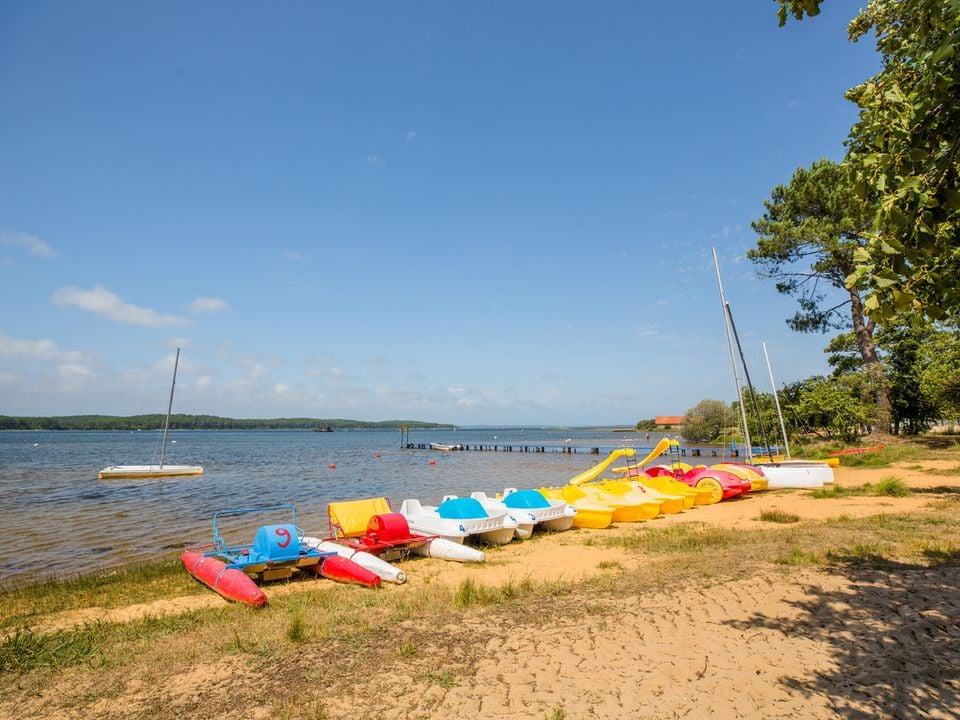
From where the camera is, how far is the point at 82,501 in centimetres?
2603

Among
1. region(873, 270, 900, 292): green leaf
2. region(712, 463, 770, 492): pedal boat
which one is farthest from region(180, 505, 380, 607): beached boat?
region(712, 463, 770, 492): pedal boat

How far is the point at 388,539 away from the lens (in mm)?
12258

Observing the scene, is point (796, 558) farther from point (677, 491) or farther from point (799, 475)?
point (799, 475)

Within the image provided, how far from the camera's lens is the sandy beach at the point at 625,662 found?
480cm

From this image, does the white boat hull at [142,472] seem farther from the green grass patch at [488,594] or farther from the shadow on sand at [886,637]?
the shadow on sand at [886,637]

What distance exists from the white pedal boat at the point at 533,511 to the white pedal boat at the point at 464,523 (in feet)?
1.48

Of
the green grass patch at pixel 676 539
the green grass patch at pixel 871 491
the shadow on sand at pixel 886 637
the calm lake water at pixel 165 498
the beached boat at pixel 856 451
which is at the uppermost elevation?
the beached boat at pixel 856 451

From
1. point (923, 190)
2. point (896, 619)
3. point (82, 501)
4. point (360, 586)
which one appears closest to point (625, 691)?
point (896, 619)

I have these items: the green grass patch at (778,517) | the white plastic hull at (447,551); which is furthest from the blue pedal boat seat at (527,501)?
the green grass patch at (778,517)

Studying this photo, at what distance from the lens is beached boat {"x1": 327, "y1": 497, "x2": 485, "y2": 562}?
12.2 m

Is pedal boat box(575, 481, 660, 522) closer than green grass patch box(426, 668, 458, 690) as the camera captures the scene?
No

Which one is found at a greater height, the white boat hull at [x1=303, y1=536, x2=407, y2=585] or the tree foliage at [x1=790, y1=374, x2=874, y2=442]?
the tree foliage at [x1=790, y1=374, x2=874, y2=442]

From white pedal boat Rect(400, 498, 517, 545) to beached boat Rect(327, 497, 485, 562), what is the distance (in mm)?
401

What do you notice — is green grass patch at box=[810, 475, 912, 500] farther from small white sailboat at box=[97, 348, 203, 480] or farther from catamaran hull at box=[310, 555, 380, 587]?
small white sailboat at box=[97, 348, 203, 480]
